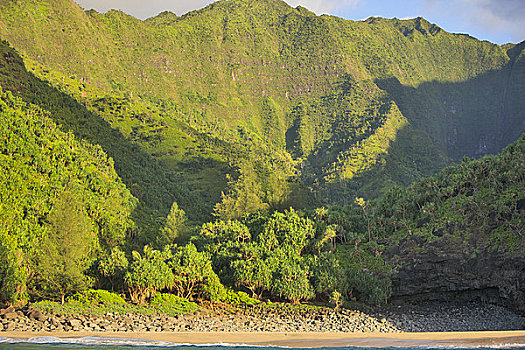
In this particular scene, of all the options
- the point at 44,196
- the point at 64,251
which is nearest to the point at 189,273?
the point at 64,251

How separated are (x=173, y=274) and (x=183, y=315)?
5080mm

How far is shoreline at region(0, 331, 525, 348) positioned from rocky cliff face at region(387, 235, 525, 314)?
1107 centimetres

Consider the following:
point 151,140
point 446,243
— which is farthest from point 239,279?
point 151,140

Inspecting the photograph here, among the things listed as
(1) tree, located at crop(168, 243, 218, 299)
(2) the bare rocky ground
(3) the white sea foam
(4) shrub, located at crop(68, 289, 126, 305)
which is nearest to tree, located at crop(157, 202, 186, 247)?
(1) tree, located at crop(168, 243, 218, 299)

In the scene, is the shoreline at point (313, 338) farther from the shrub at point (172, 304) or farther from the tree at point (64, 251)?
the tree at point (64, 251)

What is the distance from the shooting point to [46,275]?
41625mm

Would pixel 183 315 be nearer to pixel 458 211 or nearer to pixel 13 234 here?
pixel 13 234

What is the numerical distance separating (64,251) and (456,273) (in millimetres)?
38991

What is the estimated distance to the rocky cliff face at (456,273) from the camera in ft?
151

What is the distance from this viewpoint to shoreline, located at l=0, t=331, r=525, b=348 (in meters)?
33.2

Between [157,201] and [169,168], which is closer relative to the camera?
[157,201]

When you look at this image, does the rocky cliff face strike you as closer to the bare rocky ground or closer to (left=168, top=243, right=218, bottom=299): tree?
the bare rocky ground

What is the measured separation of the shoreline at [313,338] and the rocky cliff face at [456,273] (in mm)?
11066

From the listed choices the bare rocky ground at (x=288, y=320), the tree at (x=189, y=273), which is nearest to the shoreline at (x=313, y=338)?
the bare rocky ground at (x=288, y=320)
